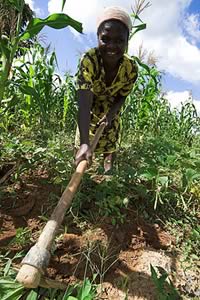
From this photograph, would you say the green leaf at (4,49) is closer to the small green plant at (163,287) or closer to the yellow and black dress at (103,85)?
the yellow and black dress at (103,85)

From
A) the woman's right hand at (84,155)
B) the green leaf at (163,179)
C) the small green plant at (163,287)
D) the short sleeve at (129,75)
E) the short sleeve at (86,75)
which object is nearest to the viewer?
the small green plant at (163,287)

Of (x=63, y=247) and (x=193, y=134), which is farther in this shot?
(x=193, y=134)

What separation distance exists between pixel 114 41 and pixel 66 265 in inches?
48.4

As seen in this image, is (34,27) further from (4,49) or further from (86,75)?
(86,75)

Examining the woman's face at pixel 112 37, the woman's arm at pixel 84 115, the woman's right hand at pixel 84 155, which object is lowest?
the woman's right hand at pixel 84 155

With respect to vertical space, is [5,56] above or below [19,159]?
above

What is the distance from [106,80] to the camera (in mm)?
2529

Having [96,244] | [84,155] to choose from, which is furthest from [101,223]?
[84,155]

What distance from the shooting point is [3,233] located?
70.4 inches

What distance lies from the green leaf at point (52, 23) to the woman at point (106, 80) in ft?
0.78

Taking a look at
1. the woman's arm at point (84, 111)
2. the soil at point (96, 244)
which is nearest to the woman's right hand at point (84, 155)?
the woman's arm at point (84, 111)

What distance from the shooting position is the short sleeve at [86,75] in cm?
222

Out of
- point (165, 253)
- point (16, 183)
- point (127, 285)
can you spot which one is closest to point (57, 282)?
point (127, 285)

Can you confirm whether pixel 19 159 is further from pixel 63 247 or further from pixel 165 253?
pixel 165 253
